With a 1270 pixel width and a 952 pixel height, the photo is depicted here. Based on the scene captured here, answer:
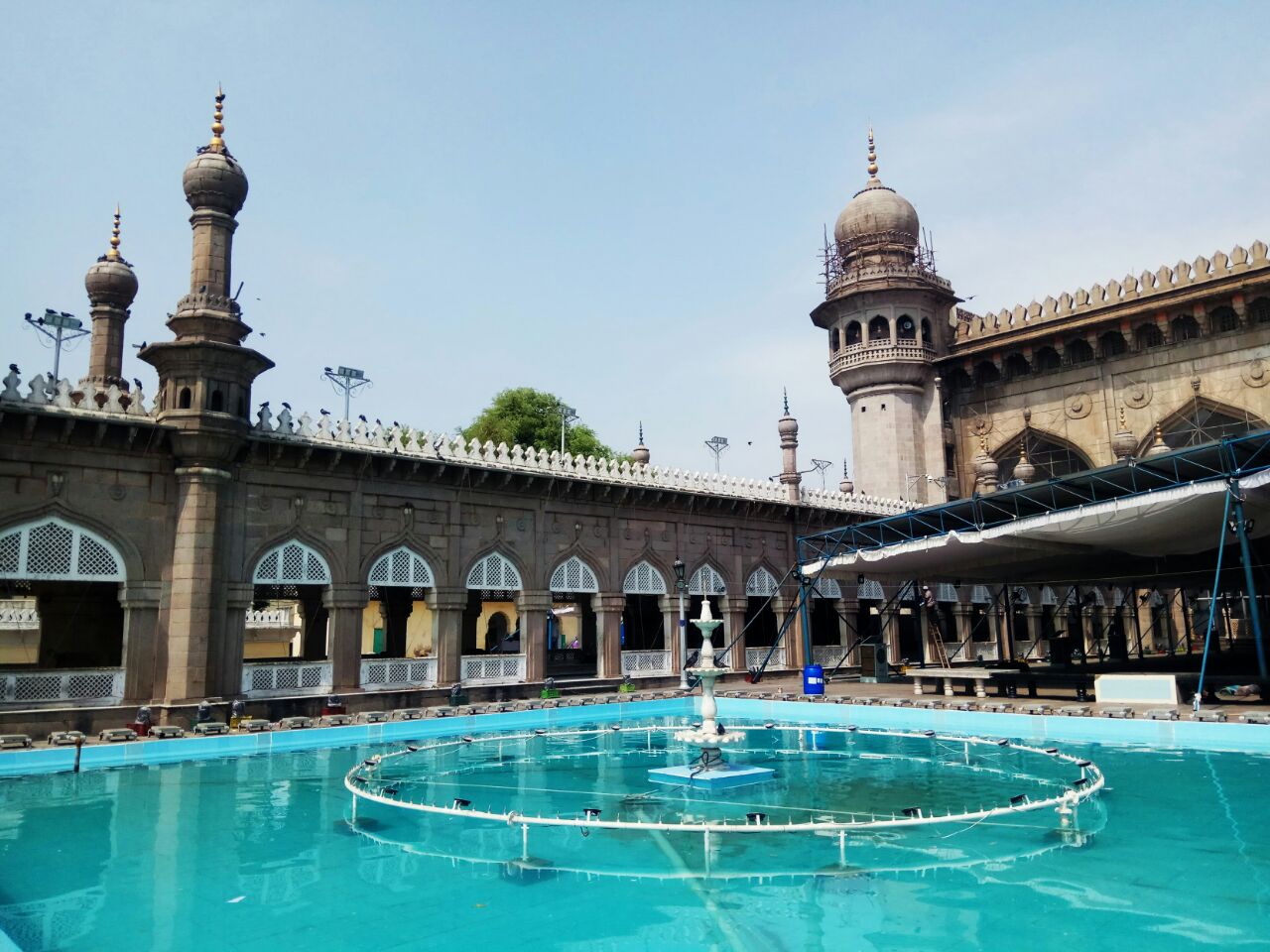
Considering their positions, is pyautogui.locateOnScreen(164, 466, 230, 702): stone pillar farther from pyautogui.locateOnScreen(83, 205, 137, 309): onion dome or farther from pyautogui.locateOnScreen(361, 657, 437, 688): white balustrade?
pyautogui.locateOnScreen(83, 205, 137, 309): onion dome

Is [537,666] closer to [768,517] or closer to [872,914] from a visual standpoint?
[768,517]

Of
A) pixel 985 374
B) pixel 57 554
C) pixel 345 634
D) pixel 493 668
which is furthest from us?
pixel 985 374

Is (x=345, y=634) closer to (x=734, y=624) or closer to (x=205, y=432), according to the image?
(x=205, y=432)

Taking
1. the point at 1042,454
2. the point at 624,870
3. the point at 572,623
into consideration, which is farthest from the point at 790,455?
the point at 572,623

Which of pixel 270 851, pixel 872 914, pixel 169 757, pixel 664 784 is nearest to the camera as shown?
pixel 872 914

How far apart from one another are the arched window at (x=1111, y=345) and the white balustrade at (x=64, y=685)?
31.9m

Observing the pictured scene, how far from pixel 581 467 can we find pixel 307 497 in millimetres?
6777

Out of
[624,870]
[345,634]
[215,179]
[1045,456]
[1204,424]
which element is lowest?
[624,870]

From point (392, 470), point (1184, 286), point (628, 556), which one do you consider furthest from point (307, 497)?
point (1184, 286)

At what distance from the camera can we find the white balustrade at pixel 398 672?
19203mm

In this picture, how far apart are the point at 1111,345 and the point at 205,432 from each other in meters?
30.1

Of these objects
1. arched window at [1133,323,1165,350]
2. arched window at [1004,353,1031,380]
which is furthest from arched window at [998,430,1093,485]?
arched window at [1133,323,1165,350]

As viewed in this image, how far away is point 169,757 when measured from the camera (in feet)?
45.8

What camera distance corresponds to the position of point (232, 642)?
16984 mm
